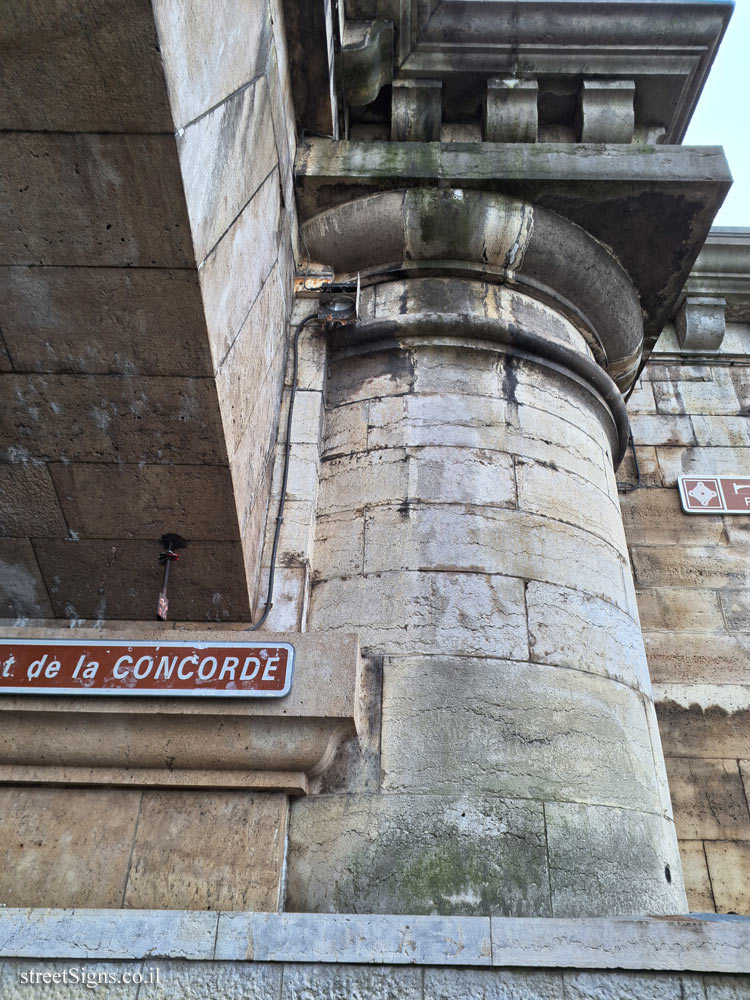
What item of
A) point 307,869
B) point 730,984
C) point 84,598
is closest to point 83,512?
point 84,598

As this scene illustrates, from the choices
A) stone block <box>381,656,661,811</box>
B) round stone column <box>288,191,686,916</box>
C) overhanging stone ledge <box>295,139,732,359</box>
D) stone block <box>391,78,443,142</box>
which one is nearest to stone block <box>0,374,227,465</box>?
round stone column <box>288,191,686,916</box>

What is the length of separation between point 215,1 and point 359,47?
7.72 feet

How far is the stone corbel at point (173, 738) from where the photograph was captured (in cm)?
261

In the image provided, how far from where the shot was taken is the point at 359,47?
419 centimetres

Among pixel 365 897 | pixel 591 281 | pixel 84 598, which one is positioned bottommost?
pixel 365 897

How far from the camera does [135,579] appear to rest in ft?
9.68

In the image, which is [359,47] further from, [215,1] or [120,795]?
[120,795]

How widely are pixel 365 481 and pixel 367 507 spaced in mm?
151

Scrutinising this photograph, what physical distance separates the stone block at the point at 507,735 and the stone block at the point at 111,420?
113cm

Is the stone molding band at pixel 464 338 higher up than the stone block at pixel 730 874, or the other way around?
the stone molding band at pixel 464 338

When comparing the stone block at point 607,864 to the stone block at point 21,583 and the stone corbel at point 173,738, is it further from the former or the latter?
the stone block at point 21,583

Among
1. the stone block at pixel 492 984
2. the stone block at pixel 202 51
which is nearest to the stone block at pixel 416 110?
the stone block at pixel 202 51

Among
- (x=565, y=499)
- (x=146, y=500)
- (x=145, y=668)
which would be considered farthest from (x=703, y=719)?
(x=146, y=500)

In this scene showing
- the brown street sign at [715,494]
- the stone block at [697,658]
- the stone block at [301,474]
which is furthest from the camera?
the brown street sign at [715,494]
